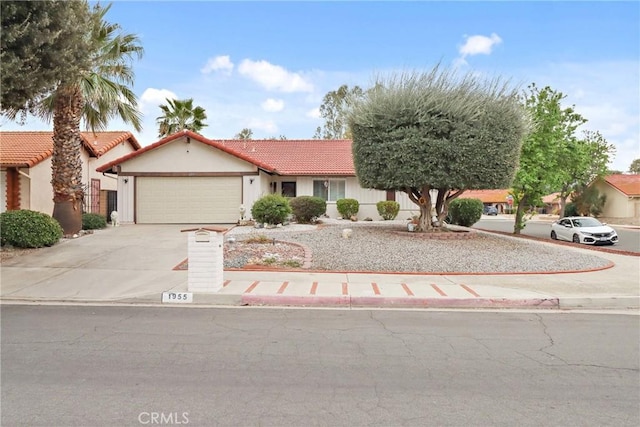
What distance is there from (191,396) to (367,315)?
3923mm

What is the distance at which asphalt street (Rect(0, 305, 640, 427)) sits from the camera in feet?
12.6

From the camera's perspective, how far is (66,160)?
16641 mm

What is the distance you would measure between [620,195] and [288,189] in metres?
37.1

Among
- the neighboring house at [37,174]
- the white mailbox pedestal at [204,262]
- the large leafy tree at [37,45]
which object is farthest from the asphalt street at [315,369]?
the neighboring house at [37,174]

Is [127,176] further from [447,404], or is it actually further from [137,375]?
[447,404]

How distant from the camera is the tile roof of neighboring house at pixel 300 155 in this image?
87.7 ft

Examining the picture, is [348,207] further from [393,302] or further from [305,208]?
[393,302]

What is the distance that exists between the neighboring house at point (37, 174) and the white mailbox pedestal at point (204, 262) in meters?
12.2

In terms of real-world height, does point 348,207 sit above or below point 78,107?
below

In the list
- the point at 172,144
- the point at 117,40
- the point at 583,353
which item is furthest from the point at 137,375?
the point at 172,144

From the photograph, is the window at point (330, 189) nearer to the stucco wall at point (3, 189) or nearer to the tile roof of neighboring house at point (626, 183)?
the stucco wall at point (3, 189)

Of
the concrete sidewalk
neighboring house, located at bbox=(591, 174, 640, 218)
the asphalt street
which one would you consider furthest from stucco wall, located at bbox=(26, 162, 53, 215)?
neighboring house, located at bbox=(591, 174, 640, 218)

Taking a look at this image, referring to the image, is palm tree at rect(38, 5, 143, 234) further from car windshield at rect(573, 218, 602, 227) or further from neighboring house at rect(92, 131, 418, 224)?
car windshield at rect(573, 218, 602, 227)

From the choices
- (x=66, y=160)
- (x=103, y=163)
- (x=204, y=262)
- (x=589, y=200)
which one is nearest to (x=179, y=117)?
(x=103, y=163)
